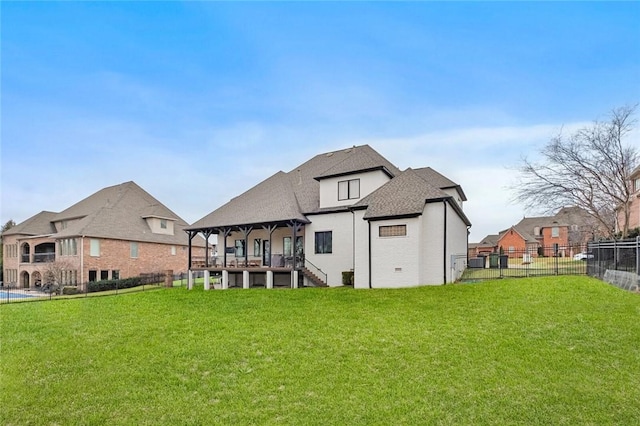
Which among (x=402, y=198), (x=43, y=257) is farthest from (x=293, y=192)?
(x=43, y=257)

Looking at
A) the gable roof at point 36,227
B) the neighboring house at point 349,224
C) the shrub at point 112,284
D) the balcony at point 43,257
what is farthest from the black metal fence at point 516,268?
the gable roof at point 36,227

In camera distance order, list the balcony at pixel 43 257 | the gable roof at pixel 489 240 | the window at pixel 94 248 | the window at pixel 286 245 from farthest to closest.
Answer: the gable roof at pixel 489 240
the balcony at pixel 43 257
the window at pixel 94 248
the window at pixel 286 245

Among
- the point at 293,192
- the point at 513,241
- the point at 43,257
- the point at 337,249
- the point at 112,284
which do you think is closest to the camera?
the point at 337,249

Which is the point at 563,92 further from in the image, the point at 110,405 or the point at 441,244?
the point at 110,405

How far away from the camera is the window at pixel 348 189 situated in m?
21.8

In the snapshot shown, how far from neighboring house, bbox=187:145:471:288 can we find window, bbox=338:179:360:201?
59 millimetres

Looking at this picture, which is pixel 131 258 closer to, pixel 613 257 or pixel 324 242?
pixel 324 242

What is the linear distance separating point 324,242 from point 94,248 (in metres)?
21.5

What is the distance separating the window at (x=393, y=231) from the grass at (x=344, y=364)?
469 cm

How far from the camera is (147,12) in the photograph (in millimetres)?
11539

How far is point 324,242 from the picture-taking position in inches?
873

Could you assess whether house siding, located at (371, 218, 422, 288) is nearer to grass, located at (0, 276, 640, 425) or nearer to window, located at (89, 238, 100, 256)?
grass, located at (0, 276, 640, 425)

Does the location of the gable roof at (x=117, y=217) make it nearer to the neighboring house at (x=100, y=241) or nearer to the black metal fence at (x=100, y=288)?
the neighboring house at (x=100, y=241)

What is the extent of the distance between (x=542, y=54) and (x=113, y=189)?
3990 cm
